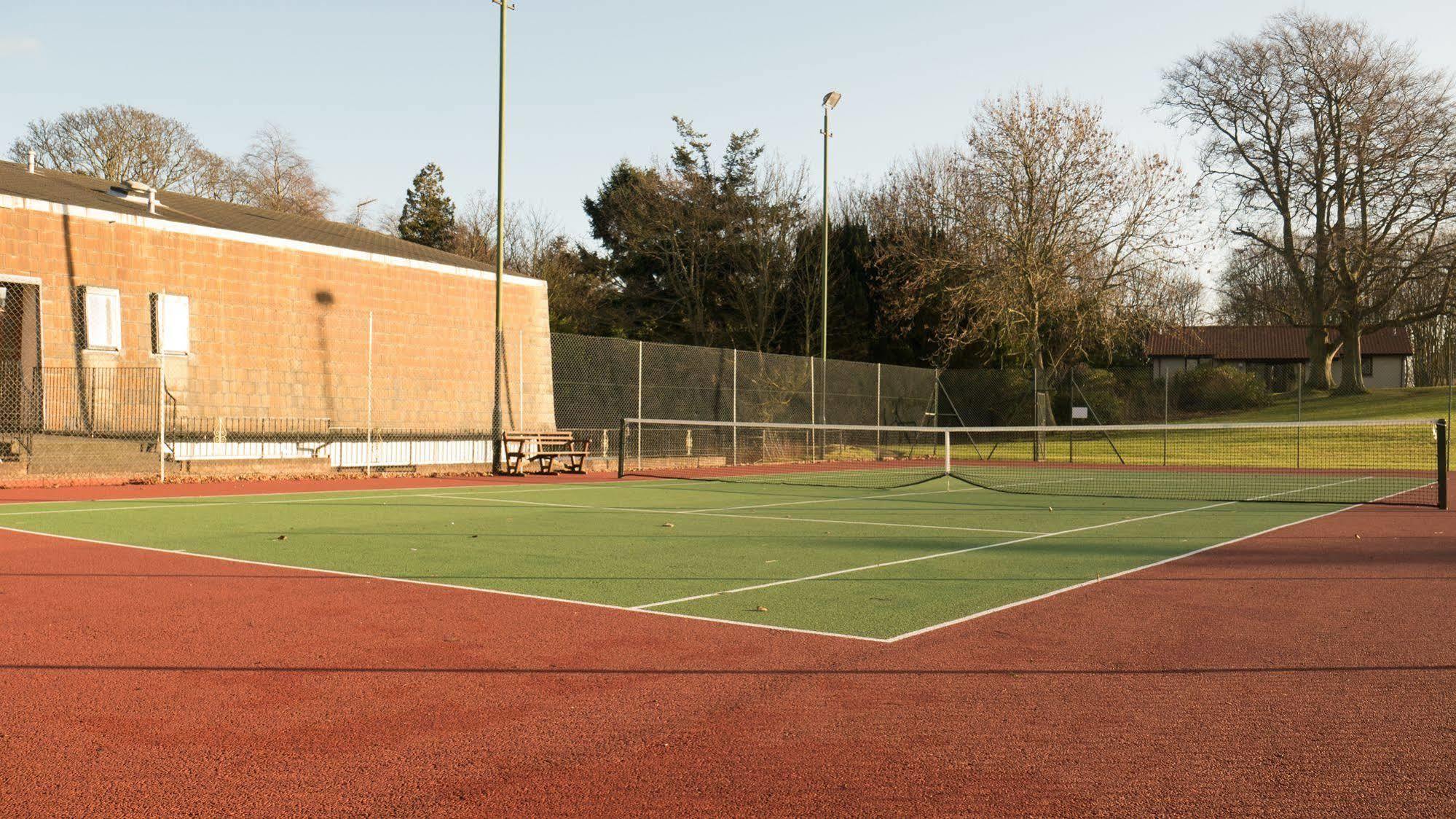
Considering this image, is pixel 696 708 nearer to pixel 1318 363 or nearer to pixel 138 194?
pixel 138 194

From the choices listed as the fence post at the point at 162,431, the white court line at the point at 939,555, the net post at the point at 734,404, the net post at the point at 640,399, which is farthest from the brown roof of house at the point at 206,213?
the white court line at the point at 939,555

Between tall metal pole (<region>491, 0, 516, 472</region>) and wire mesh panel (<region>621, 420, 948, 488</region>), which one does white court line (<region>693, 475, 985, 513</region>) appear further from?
tall metal pole (<region>491, 0, 516, 472</region>)

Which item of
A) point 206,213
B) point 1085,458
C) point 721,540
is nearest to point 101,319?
point 206,213

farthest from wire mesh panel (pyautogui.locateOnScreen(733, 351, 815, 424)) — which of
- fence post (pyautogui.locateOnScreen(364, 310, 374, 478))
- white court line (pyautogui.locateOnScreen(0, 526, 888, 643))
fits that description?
white court line (pyautogui.locateOnScreen(0, 526, 888, 643))

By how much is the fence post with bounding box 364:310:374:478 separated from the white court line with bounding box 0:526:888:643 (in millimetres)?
9977

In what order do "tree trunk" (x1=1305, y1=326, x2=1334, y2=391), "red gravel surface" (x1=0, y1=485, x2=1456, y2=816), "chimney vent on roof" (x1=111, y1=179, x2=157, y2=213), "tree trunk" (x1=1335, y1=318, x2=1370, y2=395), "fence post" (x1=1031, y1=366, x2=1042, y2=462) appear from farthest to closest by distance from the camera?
"tree trunk" (x1=1305, y1=326, x2=1334, y2=391)
"tree trunk" (x1=1335, y1=318, x2=1370, y2=395)
"fence post" (x1=1031, y1=366, x2=1042, y2=462)
"chimney vent on roof" (x1=111, y1=179, x2=157, y2=213)
"red gravel surface" (x1=0, y1=485, x2=1456, y2=816)

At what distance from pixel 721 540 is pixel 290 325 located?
1408 cm

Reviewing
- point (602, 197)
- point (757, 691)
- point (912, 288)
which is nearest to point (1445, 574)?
point (757, 691)

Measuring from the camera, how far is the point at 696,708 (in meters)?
4.66

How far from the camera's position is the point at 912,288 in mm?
37062

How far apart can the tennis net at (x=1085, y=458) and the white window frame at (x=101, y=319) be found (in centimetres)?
887

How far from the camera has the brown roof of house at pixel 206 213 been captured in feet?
66.9

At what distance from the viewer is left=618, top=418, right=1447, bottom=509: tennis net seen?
63.0 ft

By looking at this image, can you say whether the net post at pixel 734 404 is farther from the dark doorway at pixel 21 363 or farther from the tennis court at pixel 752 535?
the dark doorway at pixel 21 363
